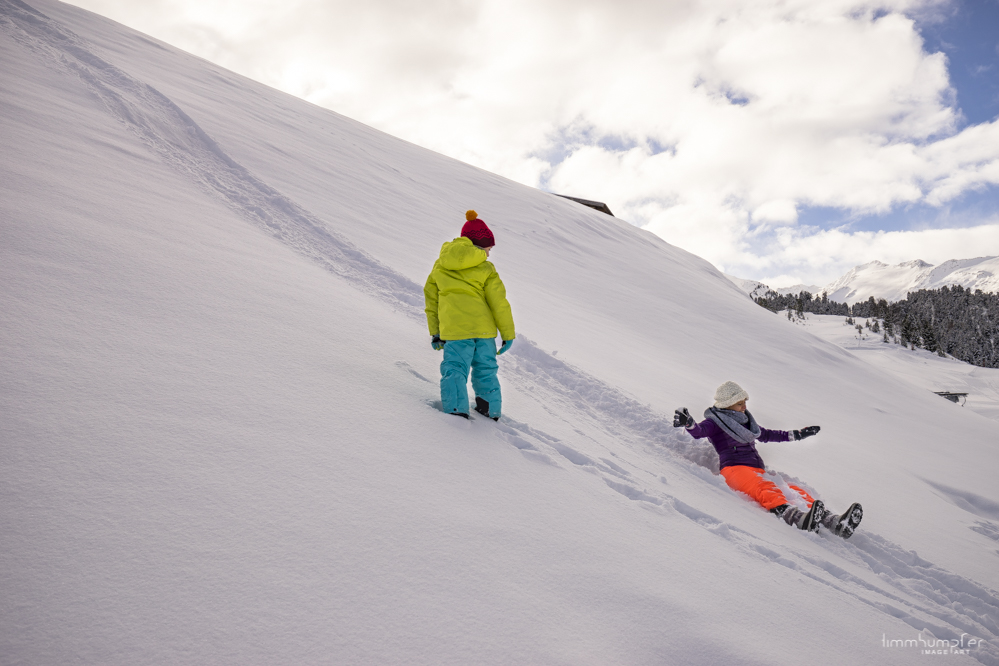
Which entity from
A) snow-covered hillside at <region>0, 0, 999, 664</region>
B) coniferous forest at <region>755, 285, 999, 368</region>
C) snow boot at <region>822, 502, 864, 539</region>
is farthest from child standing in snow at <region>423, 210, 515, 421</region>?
coniferous forest at <region>755, 285, 999, 368</region>

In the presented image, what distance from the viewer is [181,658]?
1.11 m

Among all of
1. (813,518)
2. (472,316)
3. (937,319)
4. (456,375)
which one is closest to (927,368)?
(813,518)

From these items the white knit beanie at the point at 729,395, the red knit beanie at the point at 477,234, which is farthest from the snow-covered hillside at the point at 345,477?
the red knit beanie at the point at 477,234

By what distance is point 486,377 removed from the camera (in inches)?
128

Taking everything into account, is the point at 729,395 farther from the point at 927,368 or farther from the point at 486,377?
the point at 927,368

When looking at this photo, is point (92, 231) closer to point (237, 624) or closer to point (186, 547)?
point (186, 547)

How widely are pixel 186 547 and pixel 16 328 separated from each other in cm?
165

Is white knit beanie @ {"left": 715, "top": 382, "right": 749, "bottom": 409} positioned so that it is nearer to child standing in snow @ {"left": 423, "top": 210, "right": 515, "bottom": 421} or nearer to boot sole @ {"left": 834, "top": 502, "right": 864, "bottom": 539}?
boot sole @ {"left": 834, "top": 502, "right": 864, "bottom": 539}

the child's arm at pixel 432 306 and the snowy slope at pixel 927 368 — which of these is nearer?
the child's arm at pixel 432 306

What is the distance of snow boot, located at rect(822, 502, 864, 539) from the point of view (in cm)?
314

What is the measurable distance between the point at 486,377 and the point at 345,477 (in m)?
1.46

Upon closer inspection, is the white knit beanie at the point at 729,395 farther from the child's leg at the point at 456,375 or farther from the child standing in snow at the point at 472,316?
the child's leg at the point at 456,375

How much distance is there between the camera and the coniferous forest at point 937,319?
35.6 m

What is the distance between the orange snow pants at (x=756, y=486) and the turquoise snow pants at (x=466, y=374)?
6.43 ft
